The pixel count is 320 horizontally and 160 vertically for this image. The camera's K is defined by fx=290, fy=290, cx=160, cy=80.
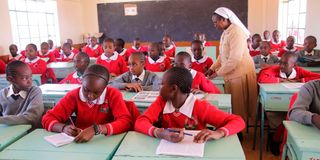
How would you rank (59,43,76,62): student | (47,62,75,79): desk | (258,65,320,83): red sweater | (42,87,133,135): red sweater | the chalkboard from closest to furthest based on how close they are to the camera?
(42,87,133,135): red sweater → (258,65,320,83): red sweater → (47,62,75,79): desk → (59,43,76,62): student → the chalkboard

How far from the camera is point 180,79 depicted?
64.2 inches

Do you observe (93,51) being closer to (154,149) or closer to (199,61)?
(199,61)

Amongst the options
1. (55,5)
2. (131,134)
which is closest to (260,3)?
(55,5)

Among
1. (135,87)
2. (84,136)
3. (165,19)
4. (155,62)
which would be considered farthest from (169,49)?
(84,136)

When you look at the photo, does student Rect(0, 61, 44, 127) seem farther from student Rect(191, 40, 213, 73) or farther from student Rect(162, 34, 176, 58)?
student Rect(162, 34, 176, 58)

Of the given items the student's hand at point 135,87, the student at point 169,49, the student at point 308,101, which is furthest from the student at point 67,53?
the student at point 308,101

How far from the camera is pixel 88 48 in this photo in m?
7.29

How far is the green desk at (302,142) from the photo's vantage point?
1.36 meters

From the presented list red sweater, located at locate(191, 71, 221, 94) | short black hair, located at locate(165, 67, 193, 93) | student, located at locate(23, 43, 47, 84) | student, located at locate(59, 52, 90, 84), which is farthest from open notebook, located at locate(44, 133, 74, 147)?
student, located at locate(23, 43, 47, 84)

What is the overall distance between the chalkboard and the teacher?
545cm

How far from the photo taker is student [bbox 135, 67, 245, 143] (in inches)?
63.1

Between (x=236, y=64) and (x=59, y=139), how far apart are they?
6.99ft

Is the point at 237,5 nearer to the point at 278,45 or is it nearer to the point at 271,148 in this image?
the point at 278,45

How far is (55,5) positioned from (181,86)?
7.42 metres
